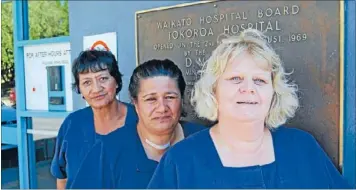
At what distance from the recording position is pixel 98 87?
2.57m

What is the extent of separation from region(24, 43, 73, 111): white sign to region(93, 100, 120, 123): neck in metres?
1.47

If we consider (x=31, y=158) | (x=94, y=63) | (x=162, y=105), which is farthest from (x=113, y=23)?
(x=31, y=158)

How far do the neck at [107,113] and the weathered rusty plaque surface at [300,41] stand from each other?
487mm

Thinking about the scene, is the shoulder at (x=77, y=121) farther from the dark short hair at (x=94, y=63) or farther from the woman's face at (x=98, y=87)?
the dark short hair at (x=94, y=63)

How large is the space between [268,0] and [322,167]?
126 cm

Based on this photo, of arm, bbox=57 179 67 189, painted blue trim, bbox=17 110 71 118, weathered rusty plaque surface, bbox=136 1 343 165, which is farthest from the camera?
painted blue trim, bbox=17 110 71 118

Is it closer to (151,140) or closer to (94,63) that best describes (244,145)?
(151,140)

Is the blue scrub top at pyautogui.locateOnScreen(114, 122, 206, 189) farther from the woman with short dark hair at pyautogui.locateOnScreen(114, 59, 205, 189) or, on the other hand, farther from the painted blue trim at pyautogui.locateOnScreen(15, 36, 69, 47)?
the painted blue trim at pyautogui.locateOnScreen(15, 36, 69, 47)

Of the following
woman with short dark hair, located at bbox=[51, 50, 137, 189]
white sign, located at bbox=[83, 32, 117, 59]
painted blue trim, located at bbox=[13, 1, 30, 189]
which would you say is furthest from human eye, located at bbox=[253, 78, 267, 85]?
painted blue trim, located at bbox=[13, 1, 30, 189]

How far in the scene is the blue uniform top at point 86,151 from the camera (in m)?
1.99

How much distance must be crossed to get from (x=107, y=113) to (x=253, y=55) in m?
1.27

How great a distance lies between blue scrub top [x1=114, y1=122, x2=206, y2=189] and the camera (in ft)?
6.50

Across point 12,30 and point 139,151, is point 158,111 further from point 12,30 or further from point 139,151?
point 12,30

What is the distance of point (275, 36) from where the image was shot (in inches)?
100
